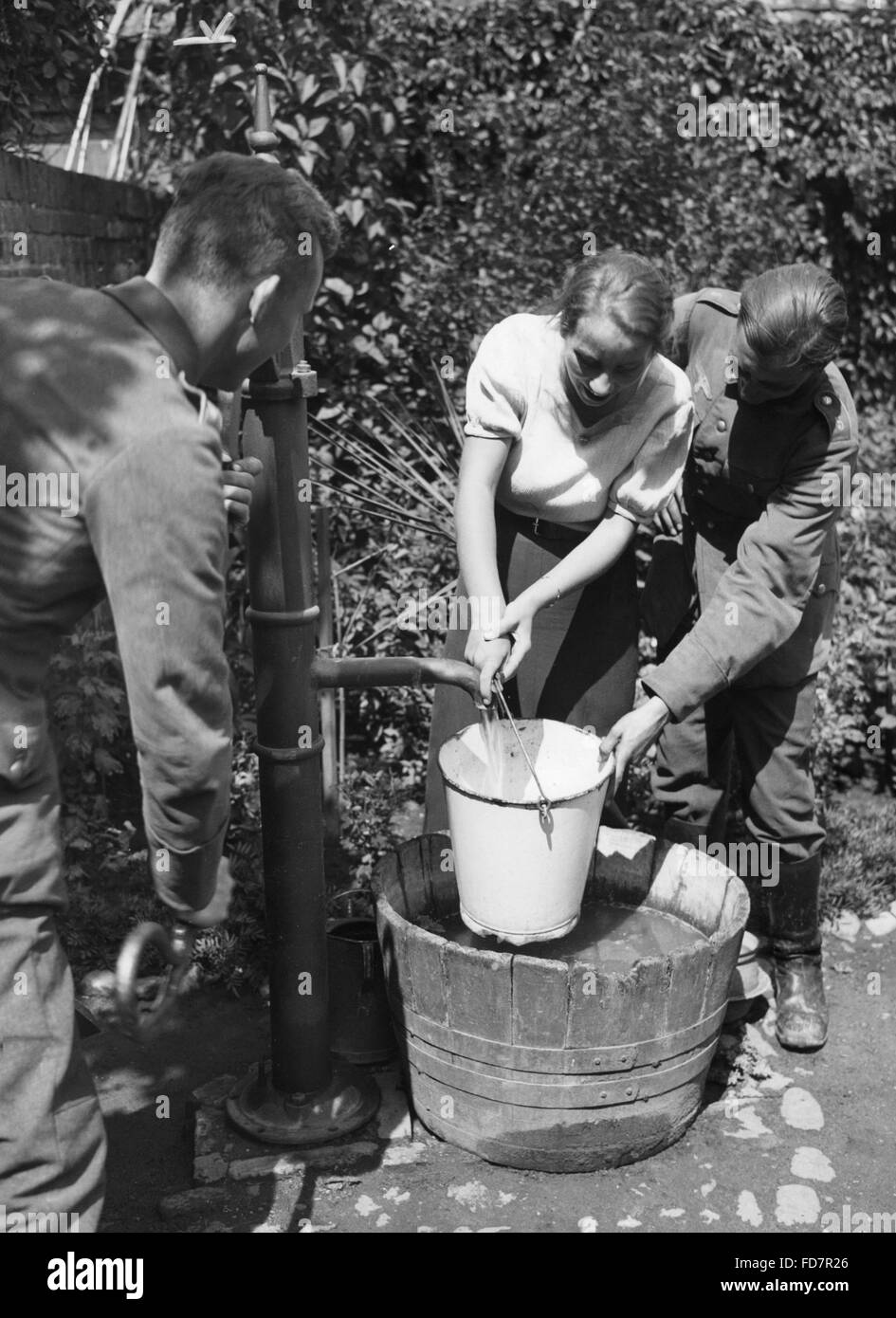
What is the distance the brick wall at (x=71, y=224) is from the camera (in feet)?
13.0

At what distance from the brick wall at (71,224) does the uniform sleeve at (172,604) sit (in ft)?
7.87

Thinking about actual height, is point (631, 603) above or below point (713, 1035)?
above

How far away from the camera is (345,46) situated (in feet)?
15.8

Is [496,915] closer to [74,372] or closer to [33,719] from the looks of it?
[33,719]

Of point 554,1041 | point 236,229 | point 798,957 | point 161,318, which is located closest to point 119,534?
point 161,318

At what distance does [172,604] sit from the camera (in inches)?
65.4

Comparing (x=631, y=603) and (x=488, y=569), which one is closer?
(x=488, y=569)

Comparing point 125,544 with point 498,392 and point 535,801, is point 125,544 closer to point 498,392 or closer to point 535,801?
point 535,801

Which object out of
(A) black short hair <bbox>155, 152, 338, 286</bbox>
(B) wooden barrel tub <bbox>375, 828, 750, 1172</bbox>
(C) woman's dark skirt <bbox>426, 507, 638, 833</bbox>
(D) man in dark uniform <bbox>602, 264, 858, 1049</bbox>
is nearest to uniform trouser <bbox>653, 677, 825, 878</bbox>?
(D) man in dark uniform <bbox>602, 264, 858, 1049</bbox>

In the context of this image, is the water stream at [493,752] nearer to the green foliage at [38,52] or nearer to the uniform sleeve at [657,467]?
the uniform sleeve at [657,467]

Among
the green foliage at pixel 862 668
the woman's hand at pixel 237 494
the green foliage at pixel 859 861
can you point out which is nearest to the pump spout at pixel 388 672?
the woman's hand at pixel 237 494

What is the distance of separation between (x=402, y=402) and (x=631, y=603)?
2.23 metres

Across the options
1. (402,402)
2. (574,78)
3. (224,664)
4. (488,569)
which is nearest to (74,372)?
(224,664)

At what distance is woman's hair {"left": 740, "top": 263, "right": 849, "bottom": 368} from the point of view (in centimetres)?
268
